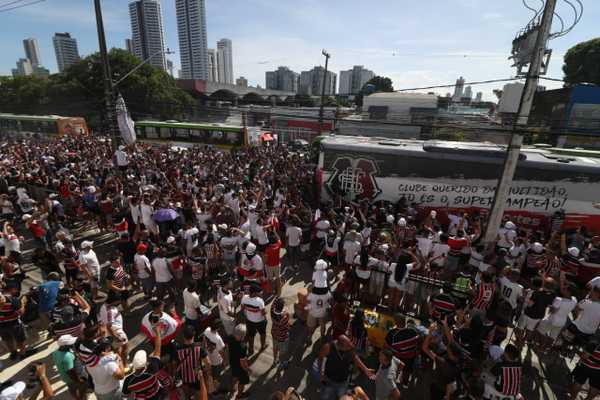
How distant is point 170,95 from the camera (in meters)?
45.1

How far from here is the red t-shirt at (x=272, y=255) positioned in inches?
283

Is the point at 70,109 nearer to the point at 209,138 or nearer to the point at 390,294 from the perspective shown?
the point at 209,138

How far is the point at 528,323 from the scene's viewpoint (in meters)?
5.72

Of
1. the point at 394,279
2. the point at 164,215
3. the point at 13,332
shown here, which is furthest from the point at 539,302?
the point at 13,332

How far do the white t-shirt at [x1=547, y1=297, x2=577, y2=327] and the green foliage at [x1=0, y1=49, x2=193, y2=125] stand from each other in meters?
42.0

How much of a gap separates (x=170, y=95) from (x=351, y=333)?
48.6m

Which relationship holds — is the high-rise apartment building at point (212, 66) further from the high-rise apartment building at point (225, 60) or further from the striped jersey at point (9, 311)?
the striped jersey at point (9, 311)

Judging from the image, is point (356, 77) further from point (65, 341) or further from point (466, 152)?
point (65, 341)

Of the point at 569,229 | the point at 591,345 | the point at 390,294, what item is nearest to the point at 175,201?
the point at 390,294

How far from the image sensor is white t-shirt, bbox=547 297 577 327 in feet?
17.6

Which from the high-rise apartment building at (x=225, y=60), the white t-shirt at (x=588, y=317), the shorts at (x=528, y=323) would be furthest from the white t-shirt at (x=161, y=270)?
the high-rise apartment building at (x=225, y=60)

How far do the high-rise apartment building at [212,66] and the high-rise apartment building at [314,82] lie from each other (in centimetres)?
4653

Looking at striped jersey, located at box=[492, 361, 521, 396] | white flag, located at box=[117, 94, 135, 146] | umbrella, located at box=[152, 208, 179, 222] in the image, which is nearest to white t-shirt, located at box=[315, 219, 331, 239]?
umbrella, located at box=[152, 208, 179, 222]

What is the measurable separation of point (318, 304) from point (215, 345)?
6.53 ft
